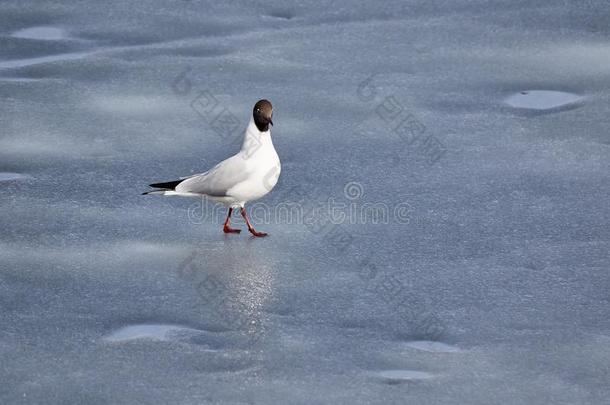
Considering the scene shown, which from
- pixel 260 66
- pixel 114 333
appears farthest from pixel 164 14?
pixel 114 333

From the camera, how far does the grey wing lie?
6312 mm

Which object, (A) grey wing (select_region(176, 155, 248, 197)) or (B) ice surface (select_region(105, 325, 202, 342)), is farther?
(A) grey wing (select_region(176, 155, 248, 197))

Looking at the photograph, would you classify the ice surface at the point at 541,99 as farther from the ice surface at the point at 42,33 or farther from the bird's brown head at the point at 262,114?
the ice surface at the point at 42,33

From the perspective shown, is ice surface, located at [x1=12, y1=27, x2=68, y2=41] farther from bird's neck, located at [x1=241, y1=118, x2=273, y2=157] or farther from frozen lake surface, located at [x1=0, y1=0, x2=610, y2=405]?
bird's neck, located at [x1=241, y1=118, x2=273, y2=157]

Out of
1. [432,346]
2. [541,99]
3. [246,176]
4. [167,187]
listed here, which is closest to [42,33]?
[167,187]

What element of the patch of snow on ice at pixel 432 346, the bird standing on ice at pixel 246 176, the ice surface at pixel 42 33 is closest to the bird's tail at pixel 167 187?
the bird standing on ice at pixel 246 176

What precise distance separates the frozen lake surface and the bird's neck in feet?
1.55

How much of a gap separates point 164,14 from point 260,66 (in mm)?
1410

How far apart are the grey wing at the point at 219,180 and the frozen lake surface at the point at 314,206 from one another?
0.24 metres

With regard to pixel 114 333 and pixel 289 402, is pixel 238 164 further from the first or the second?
pixel 289 402

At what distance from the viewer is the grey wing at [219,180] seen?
6312 mm

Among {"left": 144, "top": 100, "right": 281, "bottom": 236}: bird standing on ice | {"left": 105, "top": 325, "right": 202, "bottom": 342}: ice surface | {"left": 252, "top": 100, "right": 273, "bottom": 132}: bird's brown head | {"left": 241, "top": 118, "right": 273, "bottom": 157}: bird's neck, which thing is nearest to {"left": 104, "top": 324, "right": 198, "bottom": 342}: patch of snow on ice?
{"left": 105, "top": 325, "right": 202, "bottom": 342}: ice surface

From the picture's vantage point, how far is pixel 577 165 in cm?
701

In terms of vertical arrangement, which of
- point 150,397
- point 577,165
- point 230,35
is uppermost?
point 230,35
